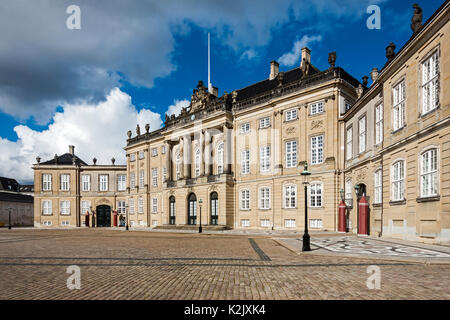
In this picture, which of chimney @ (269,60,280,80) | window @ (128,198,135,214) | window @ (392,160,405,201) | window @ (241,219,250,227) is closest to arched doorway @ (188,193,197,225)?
window @ (241,219,250,227)

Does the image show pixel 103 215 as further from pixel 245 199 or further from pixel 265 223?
pixel 265 223

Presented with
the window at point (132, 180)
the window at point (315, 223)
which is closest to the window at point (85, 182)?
the window at point (132, 180)

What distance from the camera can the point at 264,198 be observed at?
3444 centimetres

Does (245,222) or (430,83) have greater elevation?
(430,83)

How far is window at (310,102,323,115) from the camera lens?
1194 inches

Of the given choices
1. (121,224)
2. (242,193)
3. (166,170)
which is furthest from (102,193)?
(242,193)

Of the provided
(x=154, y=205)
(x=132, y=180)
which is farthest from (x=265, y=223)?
(x=132, y=180)

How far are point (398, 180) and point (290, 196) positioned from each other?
14053mm

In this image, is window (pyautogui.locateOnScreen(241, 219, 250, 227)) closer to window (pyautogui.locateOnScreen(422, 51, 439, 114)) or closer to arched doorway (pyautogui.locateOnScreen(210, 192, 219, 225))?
arched doorway (pyautogui.locateOnScreen(210, 192, 219, 225))

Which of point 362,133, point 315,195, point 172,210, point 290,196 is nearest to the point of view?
point 362,133

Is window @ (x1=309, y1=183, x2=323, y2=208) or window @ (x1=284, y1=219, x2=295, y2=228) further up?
window @ (x1=309, y1=183, x2=323, y2=208)

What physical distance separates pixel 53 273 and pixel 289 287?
6.83 m

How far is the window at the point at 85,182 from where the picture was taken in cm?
5878
